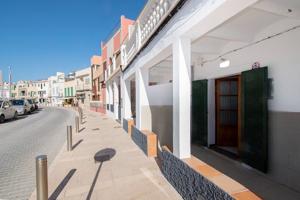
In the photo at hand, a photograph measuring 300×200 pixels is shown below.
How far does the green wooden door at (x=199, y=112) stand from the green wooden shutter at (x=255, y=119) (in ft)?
6.18

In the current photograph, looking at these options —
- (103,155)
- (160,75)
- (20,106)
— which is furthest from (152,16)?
(20,106)

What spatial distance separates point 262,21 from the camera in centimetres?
421

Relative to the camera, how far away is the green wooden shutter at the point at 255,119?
4.43m

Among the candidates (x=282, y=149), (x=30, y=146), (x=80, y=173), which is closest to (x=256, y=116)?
(x=282, y=149)

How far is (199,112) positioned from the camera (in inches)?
284

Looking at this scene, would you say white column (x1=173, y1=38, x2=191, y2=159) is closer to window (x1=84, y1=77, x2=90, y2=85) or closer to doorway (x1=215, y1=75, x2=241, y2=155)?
doorway (x1=215, y1=75, x2=241, y2=155)

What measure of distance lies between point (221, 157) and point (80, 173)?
158 inches

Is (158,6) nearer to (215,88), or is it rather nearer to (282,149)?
(215,88)

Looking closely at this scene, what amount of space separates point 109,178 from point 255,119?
368 centimetres

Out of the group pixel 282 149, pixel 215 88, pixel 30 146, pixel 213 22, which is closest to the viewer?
pixel 213 22

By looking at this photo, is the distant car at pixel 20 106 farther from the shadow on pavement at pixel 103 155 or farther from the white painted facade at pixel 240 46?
the white painted facade at pixel 240 46

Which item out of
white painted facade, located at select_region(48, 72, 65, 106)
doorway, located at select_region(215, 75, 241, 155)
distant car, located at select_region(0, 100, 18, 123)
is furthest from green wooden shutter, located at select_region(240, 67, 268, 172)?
white painted facade, located at select_region(48, 72, 65, 106)

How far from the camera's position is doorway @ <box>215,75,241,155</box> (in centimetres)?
693

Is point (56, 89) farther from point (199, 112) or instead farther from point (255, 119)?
point (255, 119)
